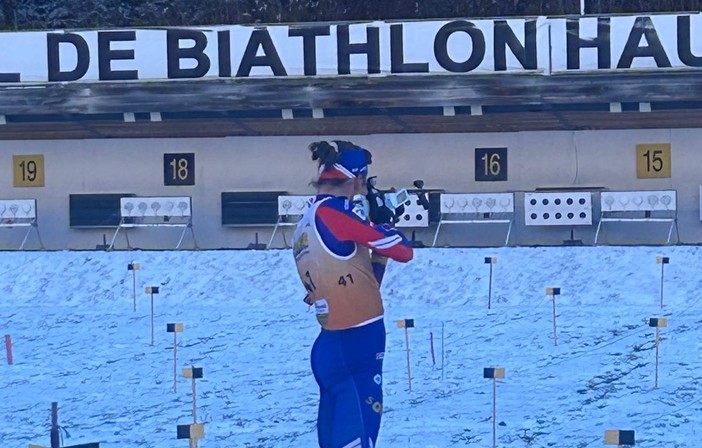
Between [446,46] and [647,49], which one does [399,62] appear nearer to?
[446,46]

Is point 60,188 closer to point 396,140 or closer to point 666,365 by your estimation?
point 396,140

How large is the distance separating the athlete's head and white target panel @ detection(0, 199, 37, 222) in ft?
47.9

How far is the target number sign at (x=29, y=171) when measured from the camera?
833 inches

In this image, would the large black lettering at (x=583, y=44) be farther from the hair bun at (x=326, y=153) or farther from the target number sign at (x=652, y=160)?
the hair bun at (x=326, y=153)

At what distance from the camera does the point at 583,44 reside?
61.6 ft

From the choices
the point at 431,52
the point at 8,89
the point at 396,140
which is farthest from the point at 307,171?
the point at 8,89

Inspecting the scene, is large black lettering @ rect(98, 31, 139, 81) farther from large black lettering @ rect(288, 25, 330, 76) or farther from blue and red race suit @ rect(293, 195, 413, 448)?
blue and red race suit @ rect(293, 195, 413, 448)

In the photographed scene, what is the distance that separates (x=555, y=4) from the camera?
27.9 m

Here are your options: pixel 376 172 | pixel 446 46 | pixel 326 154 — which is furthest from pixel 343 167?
pixel 376 172

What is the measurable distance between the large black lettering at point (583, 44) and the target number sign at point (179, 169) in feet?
18.1

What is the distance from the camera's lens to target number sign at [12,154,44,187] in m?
21.2

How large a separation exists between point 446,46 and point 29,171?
6.38 meters

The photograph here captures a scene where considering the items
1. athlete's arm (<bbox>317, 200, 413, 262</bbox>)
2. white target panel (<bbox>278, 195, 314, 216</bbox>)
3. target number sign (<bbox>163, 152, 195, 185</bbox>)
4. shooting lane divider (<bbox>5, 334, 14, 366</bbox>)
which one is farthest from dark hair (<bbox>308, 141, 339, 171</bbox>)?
target number sign (<bbox>163, 152, 195, 185</bbox>)

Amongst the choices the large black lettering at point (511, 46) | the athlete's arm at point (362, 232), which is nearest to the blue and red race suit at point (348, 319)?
the athlete's arm at point (362, 232)
